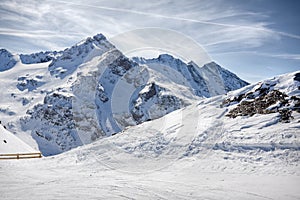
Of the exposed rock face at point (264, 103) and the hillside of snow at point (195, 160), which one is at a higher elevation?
the exposed rock face at point (264, 103)

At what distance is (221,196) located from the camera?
11.9 m


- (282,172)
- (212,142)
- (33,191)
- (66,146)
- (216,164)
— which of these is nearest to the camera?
(33,191)

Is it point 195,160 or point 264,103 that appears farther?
point 264,103

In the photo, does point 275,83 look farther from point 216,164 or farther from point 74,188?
point 74,188

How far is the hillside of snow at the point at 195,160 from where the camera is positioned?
41.3 feet

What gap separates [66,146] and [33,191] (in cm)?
17650

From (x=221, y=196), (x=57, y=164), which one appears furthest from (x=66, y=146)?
(x=221, y=196)

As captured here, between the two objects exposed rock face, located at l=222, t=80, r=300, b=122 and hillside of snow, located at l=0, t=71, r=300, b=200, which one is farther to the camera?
exposed rock face, located at l=222, t=80, r=300, b=122

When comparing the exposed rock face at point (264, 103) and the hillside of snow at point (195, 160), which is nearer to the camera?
the hillside of snow at point (195, 160)

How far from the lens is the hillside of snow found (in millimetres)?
12578

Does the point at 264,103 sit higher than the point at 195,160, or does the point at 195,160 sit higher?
the point at 264,103

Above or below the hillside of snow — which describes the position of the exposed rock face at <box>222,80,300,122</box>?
above

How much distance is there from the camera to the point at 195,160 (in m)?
17.7

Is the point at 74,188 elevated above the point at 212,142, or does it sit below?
below
